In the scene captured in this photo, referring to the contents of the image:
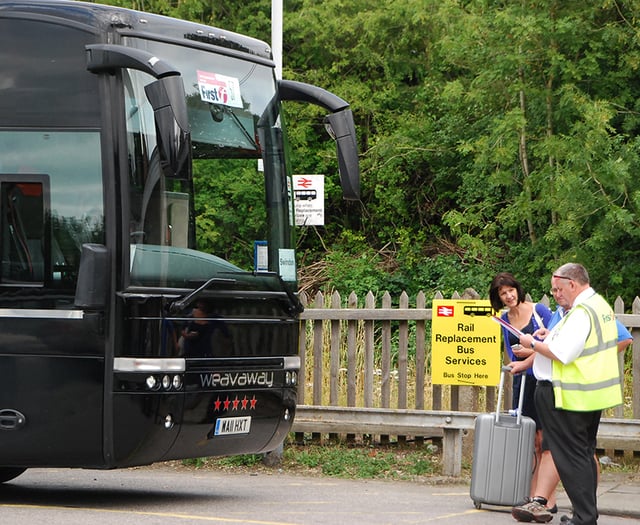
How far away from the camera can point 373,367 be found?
40.9ft

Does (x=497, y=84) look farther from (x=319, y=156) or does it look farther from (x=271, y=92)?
(x=271, y=92)

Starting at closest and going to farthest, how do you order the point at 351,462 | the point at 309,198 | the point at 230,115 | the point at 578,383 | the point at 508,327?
the point at 578,383
the point at 508,327
the point at 230,115
the point at 351,462
the point at 309,198

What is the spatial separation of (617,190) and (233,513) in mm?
10091

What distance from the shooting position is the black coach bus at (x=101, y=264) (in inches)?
338

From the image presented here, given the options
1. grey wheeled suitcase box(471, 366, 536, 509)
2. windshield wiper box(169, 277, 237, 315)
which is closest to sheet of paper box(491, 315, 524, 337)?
grey wheeled suitcase box(471, 366, 536, 509)

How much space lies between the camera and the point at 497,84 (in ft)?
66.3

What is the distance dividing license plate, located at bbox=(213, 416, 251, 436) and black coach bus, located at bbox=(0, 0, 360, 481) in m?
0.02

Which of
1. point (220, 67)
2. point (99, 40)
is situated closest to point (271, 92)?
point (220, 67)

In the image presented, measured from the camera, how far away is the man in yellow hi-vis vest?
818 centimetres

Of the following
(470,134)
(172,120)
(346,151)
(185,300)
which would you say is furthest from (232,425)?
(470,134)

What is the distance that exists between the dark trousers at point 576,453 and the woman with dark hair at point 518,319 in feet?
3.42

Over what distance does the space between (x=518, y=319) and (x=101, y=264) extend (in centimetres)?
312

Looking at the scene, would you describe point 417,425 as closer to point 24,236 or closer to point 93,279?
point 93,279

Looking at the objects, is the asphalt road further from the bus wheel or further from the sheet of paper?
the sheet of paper
